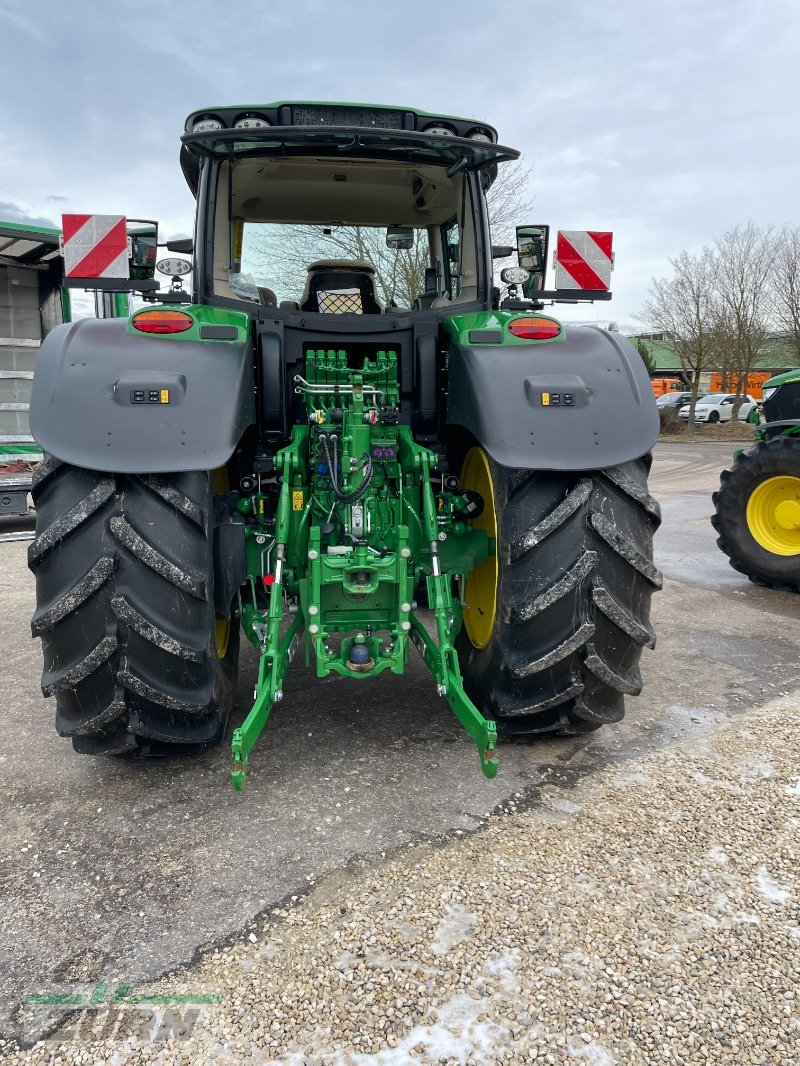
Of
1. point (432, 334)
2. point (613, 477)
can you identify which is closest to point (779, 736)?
point (613, 477)

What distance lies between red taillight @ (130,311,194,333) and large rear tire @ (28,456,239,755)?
589 mm

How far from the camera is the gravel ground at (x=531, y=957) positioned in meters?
1.71

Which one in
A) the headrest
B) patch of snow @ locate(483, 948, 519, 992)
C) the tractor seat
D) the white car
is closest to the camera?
patch of snow @ locate(483, 948, 519, 992)

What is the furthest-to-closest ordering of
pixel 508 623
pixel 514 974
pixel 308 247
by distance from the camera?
pixel 308 247, pixel 508 623, pixel 514 974

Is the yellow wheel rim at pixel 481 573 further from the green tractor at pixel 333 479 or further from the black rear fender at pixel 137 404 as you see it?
the black rear fender at pixel 137 404

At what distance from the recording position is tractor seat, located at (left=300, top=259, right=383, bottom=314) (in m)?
3.55

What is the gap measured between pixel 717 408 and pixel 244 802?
32.6 metres

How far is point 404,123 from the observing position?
309 cm

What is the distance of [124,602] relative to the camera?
8.02 ft

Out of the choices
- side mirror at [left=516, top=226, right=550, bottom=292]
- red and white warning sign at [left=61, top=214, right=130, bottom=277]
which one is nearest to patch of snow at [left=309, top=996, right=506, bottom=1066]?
side mirror at [left=516, top=226, right=550, bottom=292]

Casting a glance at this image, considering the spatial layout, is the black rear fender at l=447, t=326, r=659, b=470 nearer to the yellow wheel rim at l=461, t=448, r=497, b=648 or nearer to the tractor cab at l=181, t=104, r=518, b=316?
the yellow wheel rim at l=461, t=448, r=497, b=648

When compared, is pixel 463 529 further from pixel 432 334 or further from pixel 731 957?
→ pixel 731 957

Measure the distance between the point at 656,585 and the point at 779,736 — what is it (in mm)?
1046

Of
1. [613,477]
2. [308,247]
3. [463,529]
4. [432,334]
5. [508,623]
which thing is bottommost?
[508,623]
